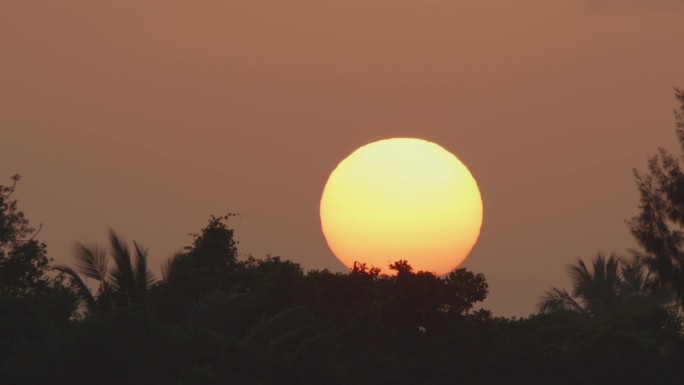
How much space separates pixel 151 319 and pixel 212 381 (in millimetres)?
2226

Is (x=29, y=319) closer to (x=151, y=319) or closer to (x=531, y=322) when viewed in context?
(x=151, y=319)

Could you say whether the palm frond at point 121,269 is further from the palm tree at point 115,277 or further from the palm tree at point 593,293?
the palm tree at point 593,293

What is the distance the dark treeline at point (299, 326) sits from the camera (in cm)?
2839

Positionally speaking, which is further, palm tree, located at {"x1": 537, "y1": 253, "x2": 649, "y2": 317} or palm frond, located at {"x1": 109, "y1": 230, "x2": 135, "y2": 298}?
palm tree, located at {"x1": 537, "y1": 253, "x2": 649, "y2": 317}

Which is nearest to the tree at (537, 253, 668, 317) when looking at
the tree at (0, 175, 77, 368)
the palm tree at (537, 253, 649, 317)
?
the palm tree at (537, 253, 649, 317)

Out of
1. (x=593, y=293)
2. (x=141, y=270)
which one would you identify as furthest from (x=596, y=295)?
(x=141, y=270)

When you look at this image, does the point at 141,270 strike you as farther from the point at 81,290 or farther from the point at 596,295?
the point at 596,295

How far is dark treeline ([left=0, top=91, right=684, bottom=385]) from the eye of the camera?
28391 mm

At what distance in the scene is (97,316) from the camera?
94.0 feet

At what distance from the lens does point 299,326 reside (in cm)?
3641

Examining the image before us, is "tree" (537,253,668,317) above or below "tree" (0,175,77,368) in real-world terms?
above

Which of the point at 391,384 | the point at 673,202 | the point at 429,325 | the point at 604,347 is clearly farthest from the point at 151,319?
the point at 673,202

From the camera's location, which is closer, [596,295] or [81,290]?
[81,290]

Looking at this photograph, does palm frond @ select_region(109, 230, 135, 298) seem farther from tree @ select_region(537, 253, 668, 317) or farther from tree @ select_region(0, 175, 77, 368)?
tree @ select_region(537, 253, 668, 317)
